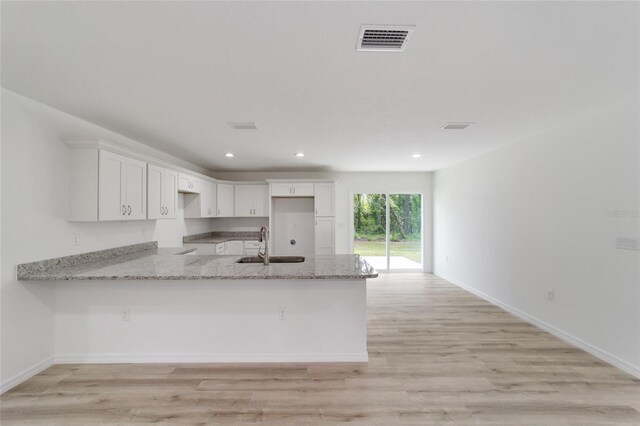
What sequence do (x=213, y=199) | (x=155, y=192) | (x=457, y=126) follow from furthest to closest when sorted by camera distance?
(x=213, y=199)
(x=155, y=192)
(x=457, y=126)

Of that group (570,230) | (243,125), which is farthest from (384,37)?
(570,230)

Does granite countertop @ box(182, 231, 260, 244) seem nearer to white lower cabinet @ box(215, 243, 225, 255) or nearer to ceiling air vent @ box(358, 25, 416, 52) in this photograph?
white lower cabinet @ box(215, 243, 225, 255)

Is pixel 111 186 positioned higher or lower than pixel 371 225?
higher

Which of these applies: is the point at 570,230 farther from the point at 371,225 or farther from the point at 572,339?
the point at 371,225

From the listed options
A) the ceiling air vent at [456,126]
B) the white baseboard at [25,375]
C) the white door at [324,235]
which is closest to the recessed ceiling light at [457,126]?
the ceiling air vent at [456,126]

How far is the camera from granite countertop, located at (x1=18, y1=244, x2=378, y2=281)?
2521mm

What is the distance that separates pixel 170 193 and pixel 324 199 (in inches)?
121

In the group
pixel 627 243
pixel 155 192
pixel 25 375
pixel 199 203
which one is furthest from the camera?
pixel 199 203

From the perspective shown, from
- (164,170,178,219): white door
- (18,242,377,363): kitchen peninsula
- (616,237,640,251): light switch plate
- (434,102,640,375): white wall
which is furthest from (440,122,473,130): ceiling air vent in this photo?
(164,170,178,219): white door

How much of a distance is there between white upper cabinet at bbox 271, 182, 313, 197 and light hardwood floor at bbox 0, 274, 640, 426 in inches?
146

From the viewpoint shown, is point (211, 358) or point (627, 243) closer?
point (627, 243)

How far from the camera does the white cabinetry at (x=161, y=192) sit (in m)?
3.71

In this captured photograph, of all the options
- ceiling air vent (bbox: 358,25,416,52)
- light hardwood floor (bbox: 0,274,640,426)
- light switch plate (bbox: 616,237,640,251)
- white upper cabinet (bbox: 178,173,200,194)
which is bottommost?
light hardwood floor (bbox: 0,274,640,426)

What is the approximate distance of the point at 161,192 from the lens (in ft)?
13.0
